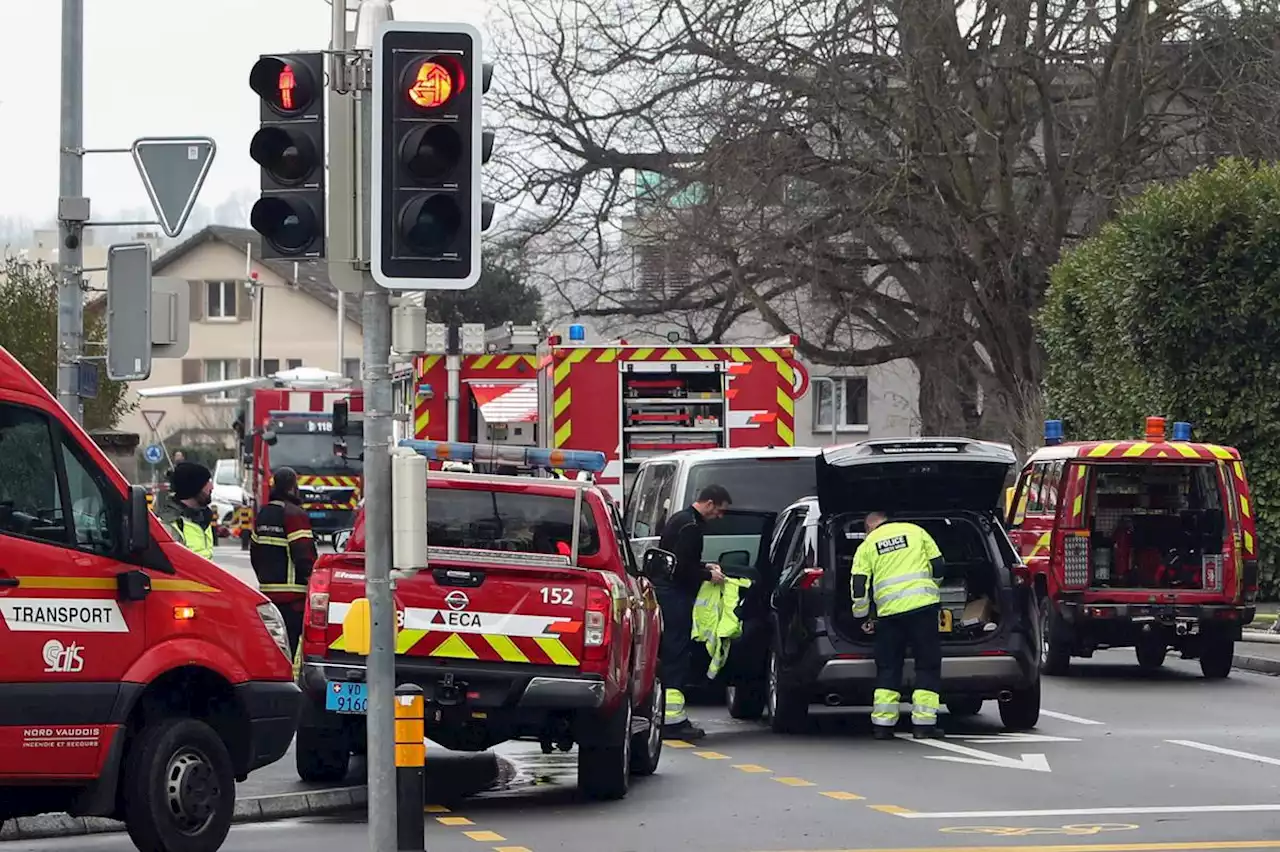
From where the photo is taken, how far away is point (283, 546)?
16156 mm

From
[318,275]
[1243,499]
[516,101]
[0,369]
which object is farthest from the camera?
[318,275]

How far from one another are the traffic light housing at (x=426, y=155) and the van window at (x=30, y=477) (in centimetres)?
203

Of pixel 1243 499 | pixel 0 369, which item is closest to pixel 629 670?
pixel 0 369

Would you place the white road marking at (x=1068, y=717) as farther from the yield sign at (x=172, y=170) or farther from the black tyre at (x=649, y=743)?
the yield sign at (x=172, y=170)

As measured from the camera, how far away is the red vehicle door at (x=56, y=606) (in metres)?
9.53

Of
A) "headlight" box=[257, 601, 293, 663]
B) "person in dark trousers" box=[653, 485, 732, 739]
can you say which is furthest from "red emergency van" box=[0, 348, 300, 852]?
"person in dark trousers" box=[653, 485, 732, 739]

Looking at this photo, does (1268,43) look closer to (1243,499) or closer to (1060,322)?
(1060,322)

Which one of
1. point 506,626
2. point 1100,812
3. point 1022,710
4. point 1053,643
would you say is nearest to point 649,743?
point 506,626

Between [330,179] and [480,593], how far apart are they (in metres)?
3.52

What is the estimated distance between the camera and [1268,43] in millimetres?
32500

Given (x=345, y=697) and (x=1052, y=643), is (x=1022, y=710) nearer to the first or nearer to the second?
(x=1052, y=643)

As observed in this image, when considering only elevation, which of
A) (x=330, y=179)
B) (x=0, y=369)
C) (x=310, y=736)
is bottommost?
(x=310, y=736)

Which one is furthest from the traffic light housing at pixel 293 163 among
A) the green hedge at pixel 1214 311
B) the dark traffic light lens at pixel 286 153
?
the green hedge at pixel 1214 311

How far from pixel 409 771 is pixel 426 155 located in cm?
243
